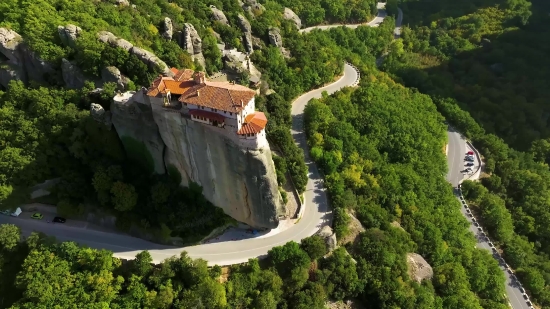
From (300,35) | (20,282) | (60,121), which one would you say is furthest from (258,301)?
(300,35)

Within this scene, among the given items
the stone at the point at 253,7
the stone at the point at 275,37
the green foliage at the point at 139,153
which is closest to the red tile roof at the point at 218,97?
the green foliage at the point at 139,153

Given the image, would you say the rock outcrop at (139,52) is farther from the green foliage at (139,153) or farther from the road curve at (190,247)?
the road curve at (190,247)

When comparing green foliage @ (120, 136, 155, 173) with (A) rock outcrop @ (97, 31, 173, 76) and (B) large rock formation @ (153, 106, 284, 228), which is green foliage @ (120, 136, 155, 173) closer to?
(B) large rock formation @ (153, 106, 284, 228)

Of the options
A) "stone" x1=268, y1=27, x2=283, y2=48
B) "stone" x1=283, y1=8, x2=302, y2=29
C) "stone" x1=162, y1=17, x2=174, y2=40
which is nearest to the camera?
"stone" x1=162, y1=17, x2=174, y2=40

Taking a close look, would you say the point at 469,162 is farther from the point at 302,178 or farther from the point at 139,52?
the point at 139,52

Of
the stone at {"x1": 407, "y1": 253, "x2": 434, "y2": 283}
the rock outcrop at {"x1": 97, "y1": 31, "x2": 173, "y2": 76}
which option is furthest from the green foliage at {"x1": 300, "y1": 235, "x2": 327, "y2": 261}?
the rock outcrop at {"x1": 97, "y1": 31, "x2": 173, "y2": 76}

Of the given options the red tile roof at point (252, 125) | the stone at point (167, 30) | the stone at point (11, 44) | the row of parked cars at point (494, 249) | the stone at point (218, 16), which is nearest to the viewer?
the red tile roof at point (252, 125)

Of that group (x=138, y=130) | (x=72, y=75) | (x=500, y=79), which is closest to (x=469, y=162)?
(x=500, y=79)
